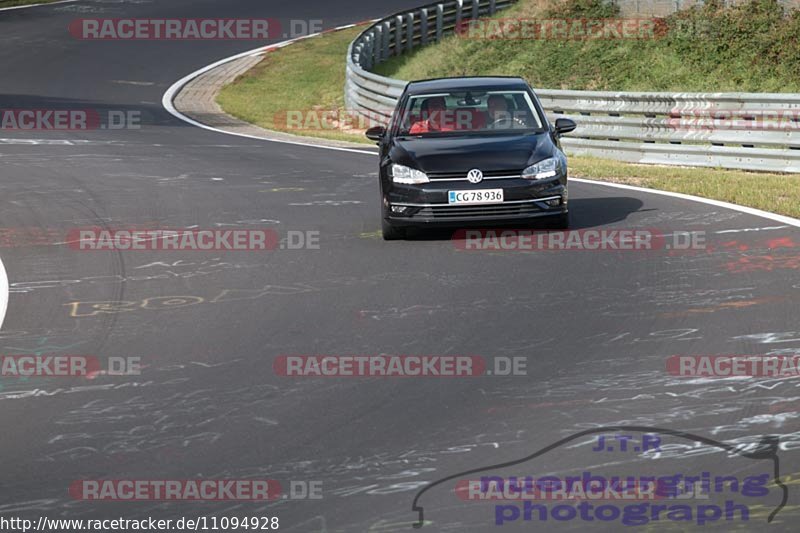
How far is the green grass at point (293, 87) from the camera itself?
31.3 metres

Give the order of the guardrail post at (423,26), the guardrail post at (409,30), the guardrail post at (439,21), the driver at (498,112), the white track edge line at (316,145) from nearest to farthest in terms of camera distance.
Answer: the white track edge line at (316,145)
the driver at (498,112)
the guardrail post at (409,30)
the guardrail post at (423,26)
the guardrail post at (439,21)

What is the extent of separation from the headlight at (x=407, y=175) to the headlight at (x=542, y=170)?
924mm

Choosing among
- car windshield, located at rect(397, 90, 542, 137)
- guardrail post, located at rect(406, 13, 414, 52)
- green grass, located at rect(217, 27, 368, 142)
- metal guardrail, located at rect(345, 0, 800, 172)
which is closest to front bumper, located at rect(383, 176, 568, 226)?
car windshield, located at rect(397, 90, 542, 137)

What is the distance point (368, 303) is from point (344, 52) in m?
30.2

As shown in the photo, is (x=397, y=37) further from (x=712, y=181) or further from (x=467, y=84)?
(x=467, y=84)

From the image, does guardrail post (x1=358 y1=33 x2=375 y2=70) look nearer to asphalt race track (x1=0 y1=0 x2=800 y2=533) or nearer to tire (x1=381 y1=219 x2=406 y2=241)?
asphalt race track (x1=0 y1=0 x2=800 y2=533)

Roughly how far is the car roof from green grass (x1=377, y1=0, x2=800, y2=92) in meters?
14.5

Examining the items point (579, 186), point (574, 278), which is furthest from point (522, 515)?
point (579, 186)

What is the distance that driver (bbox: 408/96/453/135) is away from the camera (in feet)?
46.3

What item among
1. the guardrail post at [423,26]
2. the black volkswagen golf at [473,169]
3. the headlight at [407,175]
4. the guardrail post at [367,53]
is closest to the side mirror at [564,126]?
the black volkswagen golf at [473,169]

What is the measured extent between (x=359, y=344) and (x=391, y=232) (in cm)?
454

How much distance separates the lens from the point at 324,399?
7559 mm

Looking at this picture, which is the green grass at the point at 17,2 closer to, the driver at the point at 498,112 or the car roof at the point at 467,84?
the car roof at the point at 467,84

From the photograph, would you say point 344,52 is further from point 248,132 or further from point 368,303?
point 368,303
